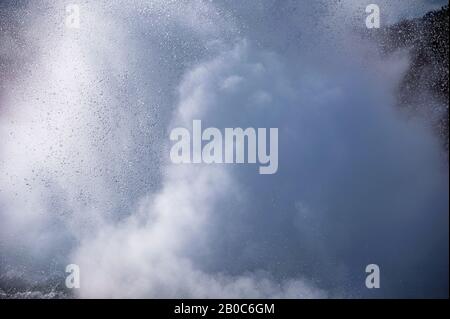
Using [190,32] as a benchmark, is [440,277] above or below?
below

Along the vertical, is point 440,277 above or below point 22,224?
below

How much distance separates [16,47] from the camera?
3.53 m

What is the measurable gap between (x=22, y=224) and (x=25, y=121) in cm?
118

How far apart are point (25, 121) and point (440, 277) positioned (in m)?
4.91

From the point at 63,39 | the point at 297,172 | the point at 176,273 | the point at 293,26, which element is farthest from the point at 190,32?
the point at 176,273

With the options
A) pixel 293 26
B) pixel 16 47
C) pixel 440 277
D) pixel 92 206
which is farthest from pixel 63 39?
pixel 440 277

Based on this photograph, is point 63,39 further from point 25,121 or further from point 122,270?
point 122,270

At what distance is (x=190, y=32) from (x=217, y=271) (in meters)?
2.70

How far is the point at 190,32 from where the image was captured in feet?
11.4
